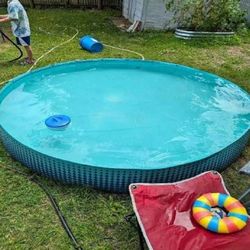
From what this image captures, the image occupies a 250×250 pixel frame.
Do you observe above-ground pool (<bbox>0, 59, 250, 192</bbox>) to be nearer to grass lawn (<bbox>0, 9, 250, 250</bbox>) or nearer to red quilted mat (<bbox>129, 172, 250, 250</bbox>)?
grass lawn (<bbox>0, 9, 250, 250</bbox>)

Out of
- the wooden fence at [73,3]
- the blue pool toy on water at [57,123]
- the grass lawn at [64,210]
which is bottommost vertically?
the wooden fence at [73,3]

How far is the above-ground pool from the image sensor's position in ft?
12.7

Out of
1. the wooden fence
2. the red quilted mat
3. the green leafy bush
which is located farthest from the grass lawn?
the wooden fence

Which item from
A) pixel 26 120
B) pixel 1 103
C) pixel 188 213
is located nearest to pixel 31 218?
pixel 188 213

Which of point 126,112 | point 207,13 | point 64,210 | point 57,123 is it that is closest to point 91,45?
point 126,112

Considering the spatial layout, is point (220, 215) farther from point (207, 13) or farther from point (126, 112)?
point (207, 13)

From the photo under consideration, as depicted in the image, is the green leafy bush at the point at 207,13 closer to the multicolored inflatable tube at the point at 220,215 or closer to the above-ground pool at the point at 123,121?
the above-ground pool at the point at 123,121

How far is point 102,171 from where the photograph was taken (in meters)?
3.69

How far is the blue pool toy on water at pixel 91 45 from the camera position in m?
7.56

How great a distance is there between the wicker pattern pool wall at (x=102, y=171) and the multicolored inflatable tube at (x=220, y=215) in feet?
2.11

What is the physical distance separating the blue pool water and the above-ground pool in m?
0.01

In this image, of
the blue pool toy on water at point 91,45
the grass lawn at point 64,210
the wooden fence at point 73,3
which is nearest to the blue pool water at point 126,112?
the grass lawn at point 64,210

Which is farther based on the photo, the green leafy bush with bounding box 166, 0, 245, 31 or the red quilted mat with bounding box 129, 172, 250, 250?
the green leafy bush with bounding box 166, 0, 245, 31

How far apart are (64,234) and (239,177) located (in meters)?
2.05
